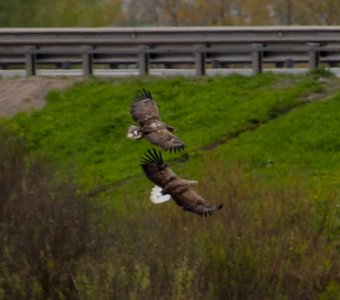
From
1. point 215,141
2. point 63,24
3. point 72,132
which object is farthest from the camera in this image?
point 63,24

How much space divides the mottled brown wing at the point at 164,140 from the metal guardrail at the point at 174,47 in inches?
440

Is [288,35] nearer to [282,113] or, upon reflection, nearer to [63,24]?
[282,113]

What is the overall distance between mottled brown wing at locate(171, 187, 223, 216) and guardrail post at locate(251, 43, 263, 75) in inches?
461

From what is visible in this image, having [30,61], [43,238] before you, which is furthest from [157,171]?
[30,61]

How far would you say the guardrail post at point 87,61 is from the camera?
82.6 feet

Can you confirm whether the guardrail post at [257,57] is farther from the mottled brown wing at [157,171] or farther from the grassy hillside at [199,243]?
the mottled brown wing at [157,171]

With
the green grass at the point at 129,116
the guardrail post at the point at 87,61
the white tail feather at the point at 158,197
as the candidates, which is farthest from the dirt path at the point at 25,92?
the white tail feather at the point at 158,197

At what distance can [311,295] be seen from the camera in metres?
12.4

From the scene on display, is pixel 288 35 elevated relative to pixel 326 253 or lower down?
elevated

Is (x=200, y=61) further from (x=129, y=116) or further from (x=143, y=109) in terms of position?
(x=143, y=109)

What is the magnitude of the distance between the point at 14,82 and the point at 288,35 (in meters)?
4.30

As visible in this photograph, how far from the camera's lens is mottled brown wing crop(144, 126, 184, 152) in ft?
39.5

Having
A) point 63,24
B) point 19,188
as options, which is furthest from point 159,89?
point 63,24

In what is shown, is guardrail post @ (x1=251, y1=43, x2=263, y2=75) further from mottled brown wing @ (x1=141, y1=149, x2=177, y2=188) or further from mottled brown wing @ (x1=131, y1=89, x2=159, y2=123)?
mottled brown wing @ (x1=141, y1=149, x2=177, y2=188)
